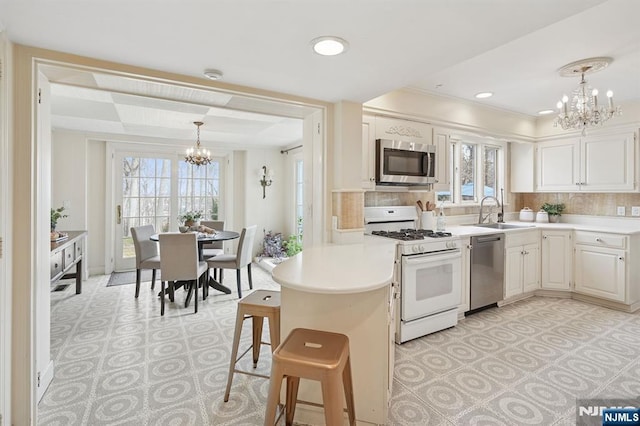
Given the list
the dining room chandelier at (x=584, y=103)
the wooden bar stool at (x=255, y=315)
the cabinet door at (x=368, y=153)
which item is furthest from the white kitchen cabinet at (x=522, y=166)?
the wooden bar stool at (x=255, y=315)

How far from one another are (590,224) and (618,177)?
0.70 metres

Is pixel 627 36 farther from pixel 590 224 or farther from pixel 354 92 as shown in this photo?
pixel 590 224

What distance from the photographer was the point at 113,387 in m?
2.08

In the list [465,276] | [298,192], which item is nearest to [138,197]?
[298,192]

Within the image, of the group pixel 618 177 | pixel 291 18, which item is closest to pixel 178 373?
pixel 291 18

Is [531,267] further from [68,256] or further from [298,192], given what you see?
[68,256]

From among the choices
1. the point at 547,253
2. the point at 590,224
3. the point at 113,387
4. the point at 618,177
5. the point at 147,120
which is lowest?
the point at 113,387

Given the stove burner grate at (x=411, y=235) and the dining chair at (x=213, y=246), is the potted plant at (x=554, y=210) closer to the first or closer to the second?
the stove burner grate at (x=411, y=235)

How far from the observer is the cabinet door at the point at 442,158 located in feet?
11.3

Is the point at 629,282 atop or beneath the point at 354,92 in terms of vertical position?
beneath

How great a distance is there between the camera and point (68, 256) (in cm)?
344

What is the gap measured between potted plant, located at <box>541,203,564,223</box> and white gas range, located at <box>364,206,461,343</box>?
2.40 meters

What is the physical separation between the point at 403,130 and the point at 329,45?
1.70 meters

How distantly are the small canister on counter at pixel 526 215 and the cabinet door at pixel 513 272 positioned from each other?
113 cm
